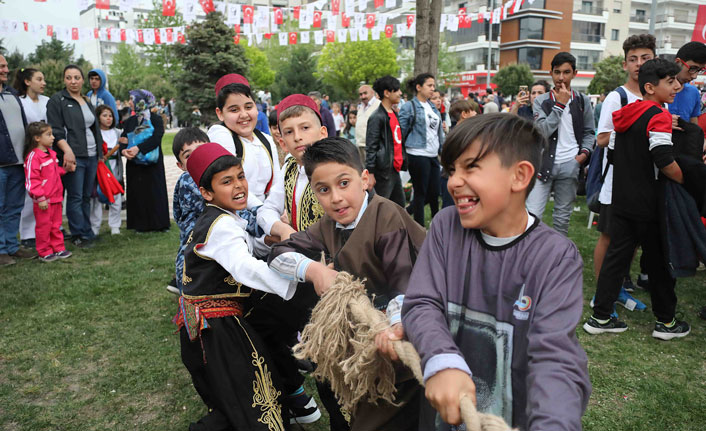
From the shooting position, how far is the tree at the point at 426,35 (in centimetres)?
855

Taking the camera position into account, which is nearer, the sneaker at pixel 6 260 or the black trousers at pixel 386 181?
the sneaker at pixel 6 260

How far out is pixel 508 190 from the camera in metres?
1.43

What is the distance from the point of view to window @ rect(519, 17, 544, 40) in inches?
1948

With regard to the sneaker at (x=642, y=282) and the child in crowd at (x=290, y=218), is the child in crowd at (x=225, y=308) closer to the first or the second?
the child in crowd at (x=290, y=218)

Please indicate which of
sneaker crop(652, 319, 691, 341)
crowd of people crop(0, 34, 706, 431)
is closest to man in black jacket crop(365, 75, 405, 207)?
crowd of people crop(0, 34, 706, 431)

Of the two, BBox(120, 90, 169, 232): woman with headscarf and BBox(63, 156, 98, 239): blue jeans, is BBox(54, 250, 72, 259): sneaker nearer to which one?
BBox(63, 156, 98, 239): blue jeans

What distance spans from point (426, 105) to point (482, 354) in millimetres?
5844

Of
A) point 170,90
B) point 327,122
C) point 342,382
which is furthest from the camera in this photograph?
point 170,90

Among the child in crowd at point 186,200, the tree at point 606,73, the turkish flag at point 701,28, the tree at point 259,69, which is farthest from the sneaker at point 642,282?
the tree at point 259,69

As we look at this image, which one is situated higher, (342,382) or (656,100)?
(656,100)

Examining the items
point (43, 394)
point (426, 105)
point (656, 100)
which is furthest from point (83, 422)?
point (426, 105)

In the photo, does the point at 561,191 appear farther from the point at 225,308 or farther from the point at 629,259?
the point at 225,308

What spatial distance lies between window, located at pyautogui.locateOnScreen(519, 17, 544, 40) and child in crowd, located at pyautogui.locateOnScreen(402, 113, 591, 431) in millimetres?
54396

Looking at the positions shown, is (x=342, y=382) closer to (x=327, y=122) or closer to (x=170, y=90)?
(x=327, y=122)
